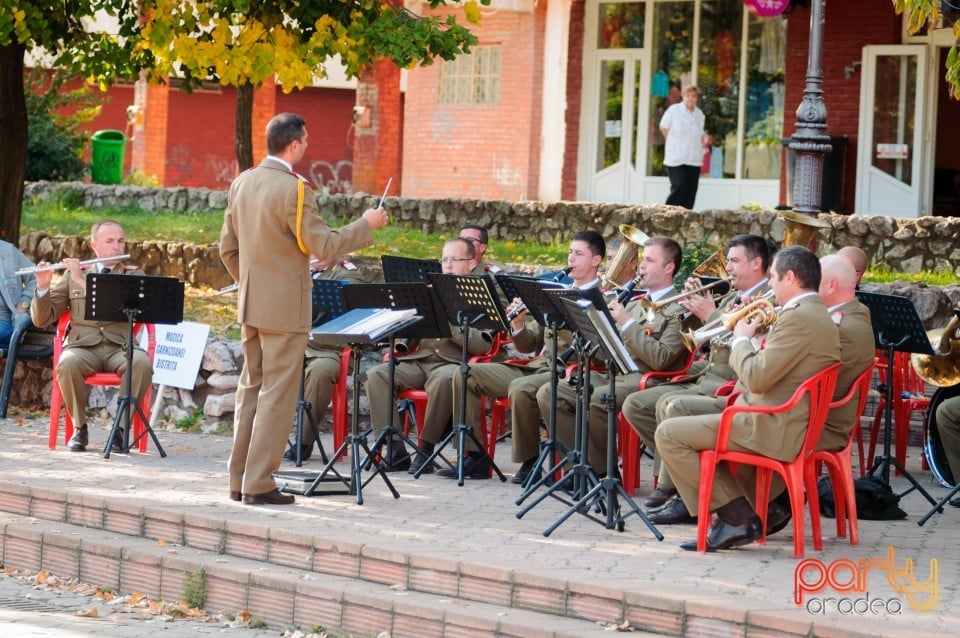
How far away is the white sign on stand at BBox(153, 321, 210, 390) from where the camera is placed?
11.6 m

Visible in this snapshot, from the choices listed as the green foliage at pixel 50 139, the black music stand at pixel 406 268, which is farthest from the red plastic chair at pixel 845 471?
the green foliage at pixel 50 139

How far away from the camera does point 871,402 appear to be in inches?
434

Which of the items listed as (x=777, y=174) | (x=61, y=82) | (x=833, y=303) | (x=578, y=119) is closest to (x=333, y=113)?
(x=61, y=82)

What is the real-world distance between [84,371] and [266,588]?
376 cm

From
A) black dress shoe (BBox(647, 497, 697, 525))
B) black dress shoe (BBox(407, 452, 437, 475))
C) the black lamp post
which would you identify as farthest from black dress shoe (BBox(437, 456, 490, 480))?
the black lamp post

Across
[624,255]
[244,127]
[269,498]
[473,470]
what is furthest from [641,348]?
[244,127]

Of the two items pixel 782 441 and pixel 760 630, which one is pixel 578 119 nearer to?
pixel 782 441

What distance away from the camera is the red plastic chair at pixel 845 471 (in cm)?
762

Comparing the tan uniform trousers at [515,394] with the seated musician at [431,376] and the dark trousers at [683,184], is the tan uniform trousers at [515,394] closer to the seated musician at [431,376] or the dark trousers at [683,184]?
the seated musician at [431,376]

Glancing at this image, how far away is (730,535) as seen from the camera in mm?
7285

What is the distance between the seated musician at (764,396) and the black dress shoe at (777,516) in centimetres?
28

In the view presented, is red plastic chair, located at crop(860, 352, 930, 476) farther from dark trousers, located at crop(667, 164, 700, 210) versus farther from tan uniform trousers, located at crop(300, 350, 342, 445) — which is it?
dark trousers, located at crop(667, 164, 700, 210)

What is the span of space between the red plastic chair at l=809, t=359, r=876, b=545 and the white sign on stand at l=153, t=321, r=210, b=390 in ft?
17.6

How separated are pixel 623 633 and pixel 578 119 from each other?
15.6 m
